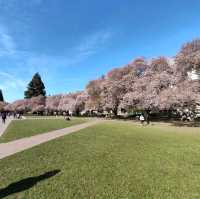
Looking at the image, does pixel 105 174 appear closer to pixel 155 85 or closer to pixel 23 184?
pixel 23 184

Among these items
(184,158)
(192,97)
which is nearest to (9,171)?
(184,158)

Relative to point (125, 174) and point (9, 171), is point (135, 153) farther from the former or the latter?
point (9, 171)

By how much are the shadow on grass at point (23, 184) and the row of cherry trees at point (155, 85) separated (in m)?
17.1

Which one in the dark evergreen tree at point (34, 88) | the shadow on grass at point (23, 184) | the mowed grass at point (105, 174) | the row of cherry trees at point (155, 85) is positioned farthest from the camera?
the dark evergreen tree at point (34, 88)

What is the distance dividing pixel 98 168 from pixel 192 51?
18881mm

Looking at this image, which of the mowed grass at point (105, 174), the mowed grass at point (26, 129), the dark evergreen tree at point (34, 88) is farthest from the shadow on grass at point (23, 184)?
the dark evergreen tree at point (34, 88)

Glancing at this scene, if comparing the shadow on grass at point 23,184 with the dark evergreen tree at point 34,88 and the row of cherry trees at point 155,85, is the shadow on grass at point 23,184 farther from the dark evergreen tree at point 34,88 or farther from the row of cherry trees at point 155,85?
the dark evergreen tree at point 34,88

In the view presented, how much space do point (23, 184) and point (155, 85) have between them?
2323 cm

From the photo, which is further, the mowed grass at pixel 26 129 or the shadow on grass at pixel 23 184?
the mowed grass at pixel 26 129

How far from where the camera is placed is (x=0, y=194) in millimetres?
4098

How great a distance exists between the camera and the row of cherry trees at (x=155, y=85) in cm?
2009

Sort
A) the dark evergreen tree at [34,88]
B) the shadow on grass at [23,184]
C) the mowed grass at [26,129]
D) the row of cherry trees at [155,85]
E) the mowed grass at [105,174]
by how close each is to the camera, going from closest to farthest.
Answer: the mowed grass at [105,174] < the shadow on grass at [23,184] < the mowed grass at [26,129] < the row of cherry trees at [155,85] < the dark evergreen tree at [34,88]

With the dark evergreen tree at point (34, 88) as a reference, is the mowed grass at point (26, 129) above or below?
below

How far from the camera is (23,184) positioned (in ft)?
15.0
